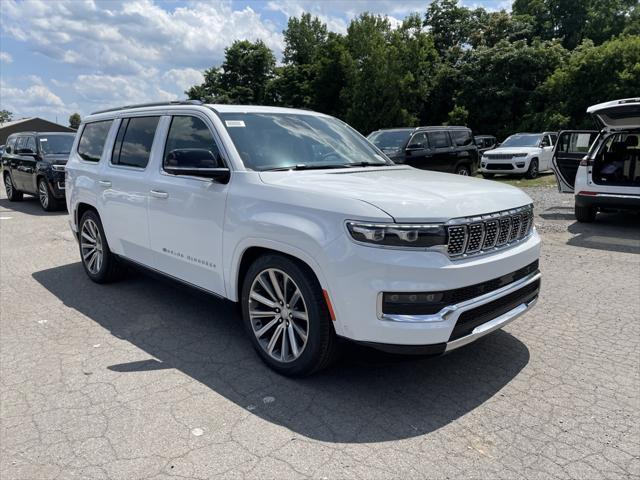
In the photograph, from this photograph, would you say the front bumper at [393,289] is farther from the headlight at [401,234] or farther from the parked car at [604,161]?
the parked car at [604,161]

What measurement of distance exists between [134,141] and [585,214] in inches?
343

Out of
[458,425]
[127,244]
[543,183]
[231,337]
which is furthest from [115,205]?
[543,183]

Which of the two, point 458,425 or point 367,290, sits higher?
point 367,290

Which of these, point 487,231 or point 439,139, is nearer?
point 487,231

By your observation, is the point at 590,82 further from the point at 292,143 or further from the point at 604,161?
the point at 292,143

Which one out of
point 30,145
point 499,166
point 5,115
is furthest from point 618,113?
point 5,115

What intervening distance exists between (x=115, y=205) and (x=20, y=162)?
1071 centimetres

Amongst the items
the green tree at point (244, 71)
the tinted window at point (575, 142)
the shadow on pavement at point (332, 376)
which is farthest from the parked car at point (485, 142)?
the green tree at point (244, 71)

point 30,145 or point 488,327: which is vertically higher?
point 30,145

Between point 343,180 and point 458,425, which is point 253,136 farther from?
point 458,425

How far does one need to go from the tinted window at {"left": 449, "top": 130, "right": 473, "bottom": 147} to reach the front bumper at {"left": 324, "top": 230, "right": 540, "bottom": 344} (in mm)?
13635

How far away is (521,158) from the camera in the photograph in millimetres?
18594

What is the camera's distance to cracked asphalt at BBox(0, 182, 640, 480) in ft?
9.00

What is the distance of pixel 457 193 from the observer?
11.0ft
